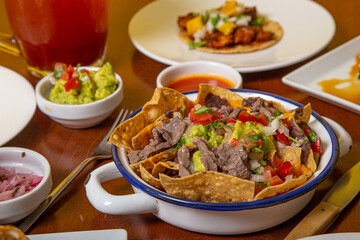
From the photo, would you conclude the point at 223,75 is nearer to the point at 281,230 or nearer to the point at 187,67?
the point at 187,67

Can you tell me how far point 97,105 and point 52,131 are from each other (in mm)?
284

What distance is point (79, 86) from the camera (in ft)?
6.65

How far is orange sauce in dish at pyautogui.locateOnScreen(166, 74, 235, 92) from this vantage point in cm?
222

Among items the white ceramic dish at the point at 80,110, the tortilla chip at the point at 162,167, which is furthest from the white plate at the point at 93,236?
the white ceramic dish at the point at 80,110

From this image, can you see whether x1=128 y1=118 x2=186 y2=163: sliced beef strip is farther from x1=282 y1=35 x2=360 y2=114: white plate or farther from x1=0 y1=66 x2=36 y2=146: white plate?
x1=282 y1=35 x2=360 y2=114: white plate

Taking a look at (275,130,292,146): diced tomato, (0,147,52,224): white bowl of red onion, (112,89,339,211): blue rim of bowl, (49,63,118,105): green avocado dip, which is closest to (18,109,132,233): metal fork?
(0,147,52,224): white bowl of red onion

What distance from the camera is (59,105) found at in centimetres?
195

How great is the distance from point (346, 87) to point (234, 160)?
1179 mm

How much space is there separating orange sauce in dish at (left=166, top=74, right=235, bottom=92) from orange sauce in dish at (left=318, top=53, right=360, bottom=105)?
0.50 m

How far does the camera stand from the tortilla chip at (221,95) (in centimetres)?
177

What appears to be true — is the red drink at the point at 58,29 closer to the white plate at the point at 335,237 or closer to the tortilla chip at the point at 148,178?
the tortilla chip at the point at 148,178

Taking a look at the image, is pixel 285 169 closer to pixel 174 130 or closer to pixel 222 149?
pixel 222 149

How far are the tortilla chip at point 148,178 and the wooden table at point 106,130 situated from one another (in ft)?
0.60

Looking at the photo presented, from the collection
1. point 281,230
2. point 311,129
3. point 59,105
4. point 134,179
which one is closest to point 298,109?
point 311,129
